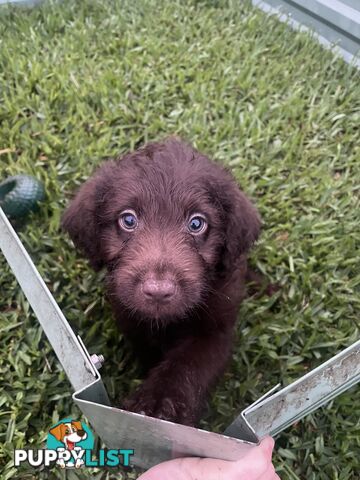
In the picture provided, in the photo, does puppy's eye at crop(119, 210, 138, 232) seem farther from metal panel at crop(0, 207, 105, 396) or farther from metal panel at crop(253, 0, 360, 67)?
metal panel at crop(253, 0, 360, 67)

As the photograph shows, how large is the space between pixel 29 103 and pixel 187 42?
5.80ft

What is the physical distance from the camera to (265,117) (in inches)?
165

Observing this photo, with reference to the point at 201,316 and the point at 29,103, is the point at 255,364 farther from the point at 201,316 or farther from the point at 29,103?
the point at 29,103

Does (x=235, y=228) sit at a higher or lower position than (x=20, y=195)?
higher

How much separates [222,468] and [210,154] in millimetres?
2593

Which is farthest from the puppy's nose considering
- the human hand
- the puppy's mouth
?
the human hand

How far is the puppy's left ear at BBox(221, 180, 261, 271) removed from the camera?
2.48m

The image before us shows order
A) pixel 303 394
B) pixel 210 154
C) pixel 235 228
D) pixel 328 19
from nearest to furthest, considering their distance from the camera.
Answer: pixel 303 394 < pixel 235 228 < pixel 210 154 < pixel 328 19

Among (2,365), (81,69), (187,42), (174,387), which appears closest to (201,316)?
(174,387)

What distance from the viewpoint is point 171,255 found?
6.95 ft

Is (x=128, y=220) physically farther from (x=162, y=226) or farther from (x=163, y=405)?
(x=163, y=405)

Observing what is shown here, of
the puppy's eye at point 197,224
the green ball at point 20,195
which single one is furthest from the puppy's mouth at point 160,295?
the green ball at point 20,195

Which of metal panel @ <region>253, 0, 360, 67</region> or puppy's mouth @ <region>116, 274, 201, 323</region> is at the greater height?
metal panel @ <region>253, 0, 360, 67</region>

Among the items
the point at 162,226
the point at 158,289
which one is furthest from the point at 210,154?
the point at 158,289
